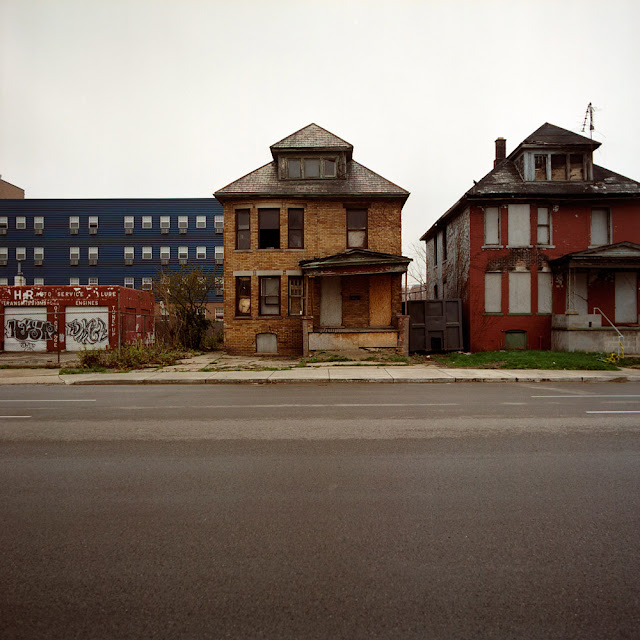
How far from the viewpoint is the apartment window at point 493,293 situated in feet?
70.6

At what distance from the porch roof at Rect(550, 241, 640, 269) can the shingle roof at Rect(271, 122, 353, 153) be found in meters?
11.5

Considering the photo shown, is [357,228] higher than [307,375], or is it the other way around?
[357,228]

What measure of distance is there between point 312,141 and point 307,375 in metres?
13.3

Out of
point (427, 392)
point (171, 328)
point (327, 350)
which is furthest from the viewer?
point (171, 328)

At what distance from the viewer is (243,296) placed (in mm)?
21891

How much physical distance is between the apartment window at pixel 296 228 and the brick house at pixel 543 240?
7.78m

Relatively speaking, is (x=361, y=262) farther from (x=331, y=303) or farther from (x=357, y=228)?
(x=331, y=303)

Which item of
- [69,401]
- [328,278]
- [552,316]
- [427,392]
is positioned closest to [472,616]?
[427,392]

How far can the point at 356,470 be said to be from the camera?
496 centimetres

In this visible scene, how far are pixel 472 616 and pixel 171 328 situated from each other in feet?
74.7

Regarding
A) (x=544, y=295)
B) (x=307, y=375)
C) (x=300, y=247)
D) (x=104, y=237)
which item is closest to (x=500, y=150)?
(x=544, y=295)

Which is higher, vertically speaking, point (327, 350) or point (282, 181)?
point (282, 181)

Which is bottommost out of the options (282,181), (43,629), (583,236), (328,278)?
(43,629)

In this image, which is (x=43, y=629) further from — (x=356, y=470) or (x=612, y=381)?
(x=612, y=381)
